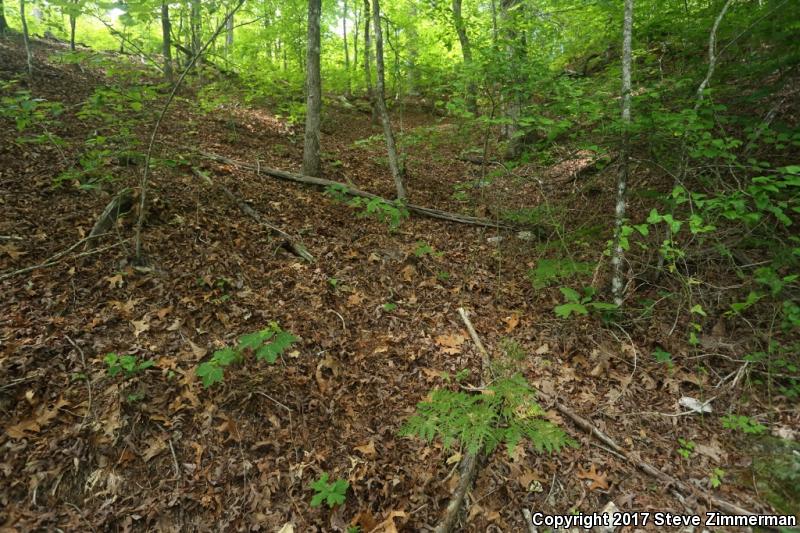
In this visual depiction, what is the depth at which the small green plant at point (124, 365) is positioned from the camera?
3553mm

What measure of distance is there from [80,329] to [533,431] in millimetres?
4425

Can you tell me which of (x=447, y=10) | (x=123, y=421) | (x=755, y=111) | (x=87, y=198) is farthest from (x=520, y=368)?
(x=447, y=10)

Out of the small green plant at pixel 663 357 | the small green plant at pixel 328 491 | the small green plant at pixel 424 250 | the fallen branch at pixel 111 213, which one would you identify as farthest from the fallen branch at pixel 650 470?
the fallen branch at pixel 111 213

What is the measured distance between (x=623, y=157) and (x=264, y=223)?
518 cm

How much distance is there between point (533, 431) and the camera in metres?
3.07

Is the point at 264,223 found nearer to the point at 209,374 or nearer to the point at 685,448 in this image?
the point at 209,374

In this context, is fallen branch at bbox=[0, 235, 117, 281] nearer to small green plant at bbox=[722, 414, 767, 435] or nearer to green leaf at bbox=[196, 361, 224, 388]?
green leaf at bbox=[196, 361, 224, 388]

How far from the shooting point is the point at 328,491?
3145mm

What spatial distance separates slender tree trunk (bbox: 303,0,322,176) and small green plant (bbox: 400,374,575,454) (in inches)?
229

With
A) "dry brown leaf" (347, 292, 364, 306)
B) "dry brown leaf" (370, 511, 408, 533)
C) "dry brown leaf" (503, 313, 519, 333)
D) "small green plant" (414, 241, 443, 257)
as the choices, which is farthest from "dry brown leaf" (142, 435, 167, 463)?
"small green plant" (414, 241, 443, 257)

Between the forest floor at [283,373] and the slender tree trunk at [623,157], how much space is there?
0.60m

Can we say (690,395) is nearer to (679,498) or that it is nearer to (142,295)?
(679,498)

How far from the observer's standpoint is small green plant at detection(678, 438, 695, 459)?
3.56 m

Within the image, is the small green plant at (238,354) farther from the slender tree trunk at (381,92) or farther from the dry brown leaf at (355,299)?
the slender tree trunk at (381,92)
